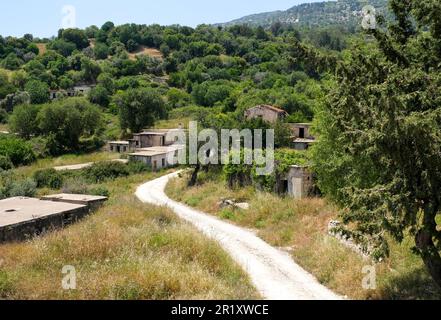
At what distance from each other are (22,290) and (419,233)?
891cm

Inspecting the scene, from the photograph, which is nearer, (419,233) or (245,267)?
(419,233)

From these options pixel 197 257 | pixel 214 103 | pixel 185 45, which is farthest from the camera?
pixel 185 45

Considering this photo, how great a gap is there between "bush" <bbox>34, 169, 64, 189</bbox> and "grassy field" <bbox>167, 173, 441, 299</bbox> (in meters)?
11.7

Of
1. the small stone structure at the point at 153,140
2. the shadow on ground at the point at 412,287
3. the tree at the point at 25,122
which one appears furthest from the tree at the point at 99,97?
the shadow on ground at the point at 412,287

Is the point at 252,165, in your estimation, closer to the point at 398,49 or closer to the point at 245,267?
the point at 245,267

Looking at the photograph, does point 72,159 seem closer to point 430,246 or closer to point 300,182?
point 300,182

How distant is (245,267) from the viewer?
1340 centimetres

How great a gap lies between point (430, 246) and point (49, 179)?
3160cm

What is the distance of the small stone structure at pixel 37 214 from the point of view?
15.8 metres

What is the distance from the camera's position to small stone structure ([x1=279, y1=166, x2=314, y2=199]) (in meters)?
23.2

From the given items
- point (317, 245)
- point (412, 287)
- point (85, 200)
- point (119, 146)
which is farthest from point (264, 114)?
point (412, 287)

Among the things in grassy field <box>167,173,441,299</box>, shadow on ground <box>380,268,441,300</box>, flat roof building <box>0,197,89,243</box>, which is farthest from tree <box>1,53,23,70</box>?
shadow on ground <box>380,268,441,300</box>

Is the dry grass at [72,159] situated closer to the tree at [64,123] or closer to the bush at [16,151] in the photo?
the bush at [16,151]
